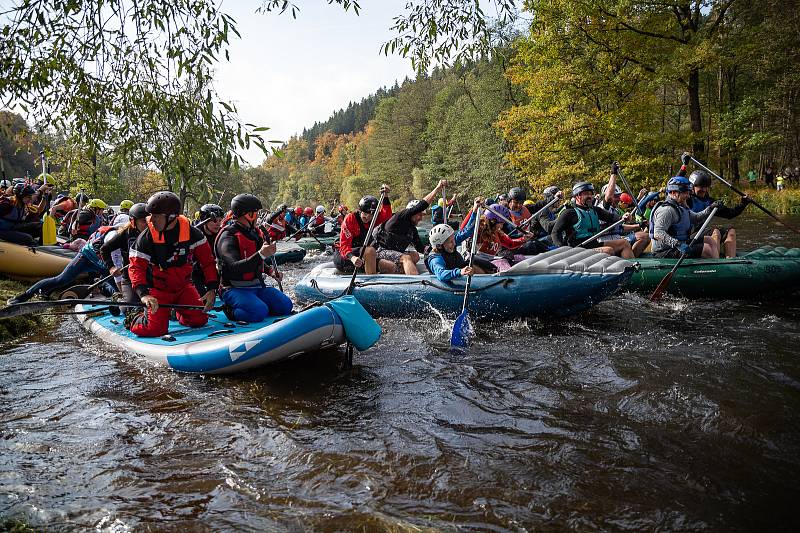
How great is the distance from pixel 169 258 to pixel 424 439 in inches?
A: 124

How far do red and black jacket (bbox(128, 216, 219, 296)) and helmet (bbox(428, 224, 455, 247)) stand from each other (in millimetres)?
2617

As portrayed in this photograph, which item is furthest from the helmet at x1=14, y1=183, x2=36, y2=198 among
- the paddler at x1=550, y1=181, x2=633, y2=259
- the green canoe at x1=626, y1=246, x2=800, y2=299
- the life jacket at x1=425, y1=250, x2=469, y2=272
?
the green canoe at x1=626, y1=246, x2=800, y2=299

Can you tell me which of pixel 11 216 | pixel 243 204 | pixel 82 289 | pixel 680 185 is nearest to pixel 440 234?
pixel 243 204

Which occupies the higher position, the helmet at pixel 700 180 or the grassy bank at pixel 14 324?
the helmet at pixel 700 180

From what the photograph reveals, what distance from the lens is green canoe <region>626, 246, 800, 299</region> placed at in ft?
24.1

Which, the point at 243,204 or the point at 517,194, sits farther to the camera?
the point at 517,194

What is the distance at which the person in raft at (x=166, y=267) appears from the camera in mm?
5410

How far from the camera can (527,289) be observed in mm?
6559

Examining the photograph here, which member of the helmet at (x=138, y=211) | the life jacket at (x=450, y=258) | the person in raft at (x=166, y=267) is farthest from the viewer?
the life jacket at (x=450, y=258)

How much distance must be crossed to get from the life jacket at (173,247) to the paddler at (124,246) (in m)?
0.44

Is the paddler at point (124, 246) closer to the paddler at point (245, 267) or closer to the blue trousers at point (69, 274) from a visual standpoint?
the paddler at point (245, 267)

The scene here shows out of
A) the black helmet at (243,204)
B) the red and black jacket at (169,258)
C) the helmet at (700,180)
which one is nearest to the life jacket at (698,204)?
the helmet at (700,180)

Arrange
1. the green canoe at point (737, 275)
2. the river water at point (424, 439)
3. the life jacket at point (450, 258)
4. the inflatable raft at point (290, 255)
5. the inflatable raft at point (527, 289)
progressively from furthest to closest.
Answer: the inflatable raft at point (290, 255) → the green canoe at point (737, 275) → the life jacket at point (450, 258) → the inflatable raft at point (527, 289) → the river water at point (424, 439)

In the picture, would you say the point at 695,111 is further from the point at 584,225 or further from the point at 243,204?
the point at 243,204
